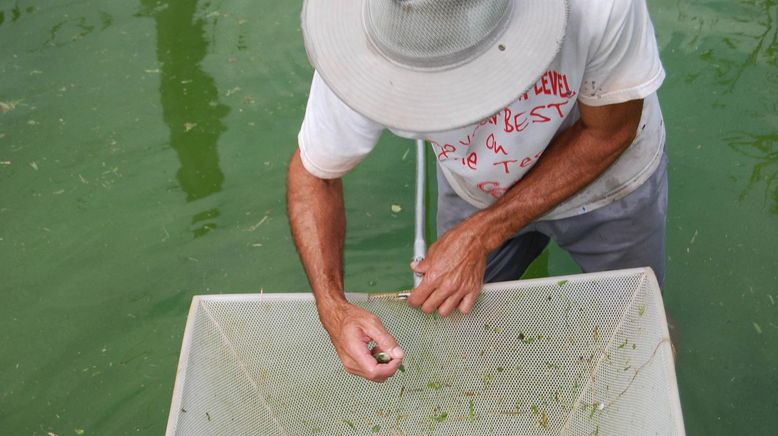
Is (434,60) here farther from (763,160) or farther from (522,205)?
(763,160)

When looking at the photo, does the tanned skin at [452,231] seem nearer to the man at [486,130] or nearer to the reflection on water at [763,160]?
the man at [486,130]

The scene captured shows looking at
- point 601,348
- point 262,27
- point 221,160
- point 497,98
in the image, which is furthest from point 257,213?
point 497,98

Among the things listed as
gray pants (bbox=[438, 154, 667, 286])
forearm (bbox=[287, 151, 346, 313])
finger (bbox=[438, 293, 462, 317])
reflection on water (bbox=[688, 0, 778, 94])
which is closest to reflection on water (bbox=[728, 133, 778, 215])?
reflection on water (bbox=[688, 0, 778, 94])

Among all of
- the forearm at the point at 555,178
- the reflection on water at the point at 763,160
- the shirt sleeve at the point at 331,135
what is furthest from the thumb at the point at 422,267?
the reflection on water at the point at 763,160

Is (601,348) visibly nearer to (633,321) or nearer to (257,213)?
(633,321)

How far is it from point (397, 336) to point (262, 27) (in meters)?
2.09

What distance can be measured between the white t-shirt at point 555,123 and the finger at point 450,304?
0.26 m

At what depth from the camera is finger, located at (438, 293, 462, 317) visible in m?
1.63

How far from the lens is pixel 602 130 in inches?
62.1

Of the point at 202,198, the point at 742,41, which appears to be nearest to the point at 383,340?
the point at 202,198

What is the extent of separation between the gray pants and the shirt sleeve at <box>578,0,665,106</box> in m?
0.37

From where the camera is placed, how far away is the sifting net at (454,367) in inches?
63.9

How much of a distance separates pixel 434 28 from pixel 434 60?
6 centimetres

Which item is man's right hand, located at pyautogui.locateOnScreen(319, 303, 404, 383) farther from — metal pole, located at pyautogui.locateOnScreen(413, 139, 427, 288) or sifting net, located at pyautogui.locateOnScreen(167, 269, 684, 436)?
metal pole, located at pyautogui.locateOnScreen(413, 139, 427, 288)
